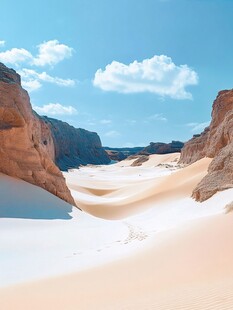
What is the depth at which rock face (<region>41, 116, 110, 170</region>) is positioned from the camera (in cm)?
8319

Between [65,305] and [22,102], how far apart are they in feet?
43.7

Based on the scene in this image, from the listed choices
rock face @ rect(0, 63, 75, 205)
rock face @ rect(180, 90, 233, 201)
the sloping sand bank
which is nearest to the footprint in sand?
the sloping sand bank

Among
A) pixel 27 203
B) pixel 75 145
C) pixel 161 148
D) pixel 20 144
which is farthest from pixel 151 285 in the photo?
pixel 161 148

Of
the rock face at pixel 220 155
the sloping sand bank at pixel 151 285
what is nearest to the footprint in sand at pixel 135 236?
the sloping sand bank at pixel 151 285

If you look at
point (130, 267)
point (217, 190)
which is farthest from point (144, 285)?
point (217, 190)

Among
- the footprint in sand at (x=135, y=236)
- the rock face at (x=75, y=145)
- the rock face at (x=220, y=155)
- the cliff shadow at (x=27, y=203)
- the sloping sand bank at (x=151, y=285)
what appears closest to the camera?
the sloping sand bank at (x=151, y=285)

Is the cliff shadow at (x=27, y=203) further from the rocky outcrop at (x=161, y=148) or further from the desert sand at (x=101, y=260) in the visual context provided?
the rocky outcrop at (x=161, y=148)

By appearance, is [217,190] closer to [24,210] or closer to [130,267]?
[24,210]

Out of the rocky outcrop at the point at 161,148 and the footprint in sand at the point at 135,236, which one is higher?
the rocky outcrop at the point at 161,148

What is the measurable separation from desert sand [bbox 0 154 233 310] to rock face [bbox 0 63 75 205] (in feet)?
2.92

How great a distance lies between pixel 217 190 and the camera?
15.9 meters

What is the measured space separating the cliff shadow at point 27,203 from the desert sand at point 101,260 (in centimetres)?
4

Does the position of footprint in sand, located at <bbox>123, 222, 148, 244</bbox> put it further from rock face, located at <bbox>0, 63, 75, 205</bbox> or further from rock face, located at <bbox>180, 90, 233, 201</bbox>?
rock face, located at <bbox>0, 63, 75, 205</bbox>

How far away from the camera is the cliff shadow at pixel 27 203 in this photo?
40.9 feet
